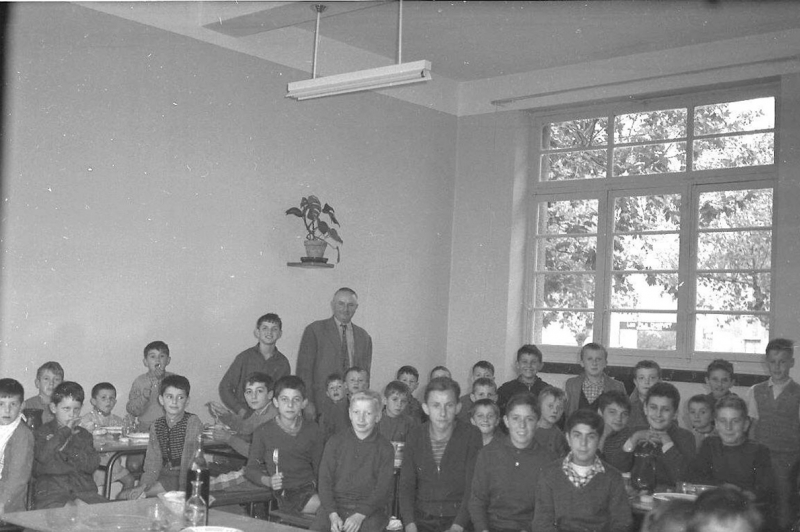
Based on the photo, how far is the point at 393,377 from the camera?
852cm

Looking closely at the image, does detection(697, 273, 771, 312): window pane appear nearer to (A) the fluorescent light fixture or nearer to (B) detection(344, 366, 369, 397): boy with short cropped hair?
(B) detection(344, 366, 369, 397): boy with short cropped hair

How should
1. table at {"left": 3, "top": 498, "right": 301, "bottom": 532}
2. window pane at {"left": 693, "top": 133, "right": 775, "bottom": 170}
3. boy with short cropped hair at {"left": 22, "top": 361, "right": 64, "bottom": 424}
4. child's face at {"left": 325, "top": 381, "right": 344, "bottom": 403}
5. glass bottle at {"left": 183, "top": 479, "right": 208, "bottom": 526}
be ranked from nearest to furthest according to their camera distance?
table at {"left": 3, "top": 498, "right": 301, "bottom": 532}
glass bottle at {"left": 183, "top": 479, "right": 208, "bottom": 526}
boy with short cropped hair at {"left": 22, "top": 361, "right": 64, "bottom": 424}
child's face at {"left": 325, "top": 381, "right": 344, "bottom": 403}
window pane at {"left": 693, "top": 133, "right": 775, "bottom": 170}

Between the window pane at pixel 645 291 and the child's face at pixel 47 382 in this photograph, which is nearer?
the child's face at pixel 47 382

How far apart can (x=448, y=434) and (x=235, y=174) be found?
11.1ft

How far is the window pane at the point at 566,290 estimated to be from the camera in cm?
852

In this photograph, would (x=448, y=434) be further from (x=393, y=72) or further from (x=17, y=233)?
(x=17, y=233)

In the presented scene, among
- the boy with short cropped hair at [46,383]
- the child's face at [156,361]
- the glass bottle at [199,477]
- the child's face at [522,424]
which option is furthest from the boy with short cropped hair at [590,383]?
the glass bottle at [199,477]

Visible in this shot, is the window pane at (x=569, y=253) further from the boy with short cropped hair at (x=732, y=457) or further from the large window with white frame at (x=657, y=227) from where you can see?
the boy with short cropped hair at (x=732, y=457)

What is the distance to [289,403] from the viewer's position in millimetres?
5004

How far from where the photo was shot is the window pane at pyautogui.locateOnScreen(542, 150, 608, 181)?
8.52 m

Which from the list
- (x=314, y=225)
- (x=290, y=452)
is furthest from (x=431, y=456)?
(x=314, y=225)

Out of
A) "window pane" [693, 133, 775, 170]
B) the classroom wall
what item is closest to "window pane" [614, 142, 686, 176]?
"window pane" [693, 133, 775, 170]

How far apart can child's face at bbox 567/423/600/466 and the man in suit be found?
135 inches

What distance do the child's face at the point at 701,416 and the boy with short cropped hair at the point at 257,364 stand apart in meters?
2.84
